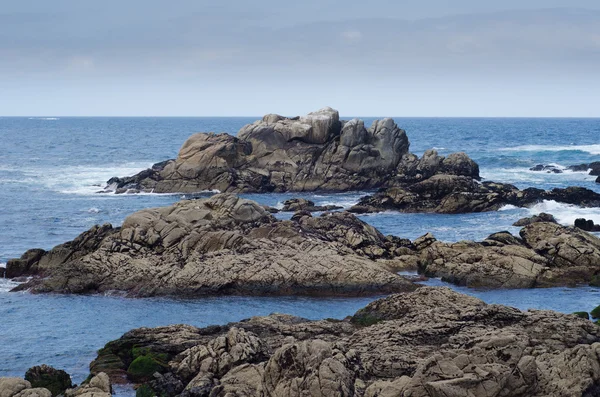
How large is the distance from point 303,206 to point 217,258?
26346mm

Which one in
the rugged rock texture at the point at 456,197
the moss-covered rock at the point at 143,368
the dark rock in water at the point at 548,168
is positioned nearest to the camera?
the moss-covered rock at the point at 143,368

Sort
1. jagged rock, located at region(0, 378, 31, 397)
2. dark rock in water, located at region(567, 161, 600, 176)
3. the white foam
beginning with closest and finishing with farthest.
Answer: jagged rock, located at region(0, 378, 31, 397)
the white foam
dark rock in water, located at region(567, 161, 600, 176)

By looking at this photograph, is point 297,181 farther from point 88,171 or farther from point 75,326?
point 75,326

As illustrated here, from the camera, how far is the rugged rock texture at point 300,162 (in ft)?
276

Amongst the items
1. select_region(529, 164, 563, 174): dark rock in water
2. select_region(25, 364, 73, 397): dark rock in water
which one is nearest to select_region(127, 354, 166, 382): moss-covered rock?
select_region(25, 364, 73, 397): dark rock in water

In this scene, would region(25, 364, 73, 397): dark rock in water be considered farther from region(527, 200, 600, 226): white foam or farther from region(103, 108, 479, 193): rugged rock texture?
region(103, 108, 479, 193): rugged rock texture

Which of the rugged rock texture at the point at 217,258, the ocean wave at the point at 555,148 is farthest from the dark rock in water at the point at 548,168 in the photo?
the rugged rock texture at the point at 217,258

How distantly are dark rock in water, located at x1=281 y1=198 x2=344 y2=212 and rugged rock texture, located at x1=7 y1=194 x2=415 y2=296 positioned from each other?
720 inches

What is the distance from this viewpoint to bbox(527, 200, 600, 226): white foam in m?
63.1

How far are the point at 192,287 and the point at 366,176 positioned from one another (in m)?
44.9

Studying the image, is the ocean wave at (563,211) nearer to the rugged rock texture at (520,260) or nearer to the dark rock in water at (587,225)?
the dark rock in water at (587,225)

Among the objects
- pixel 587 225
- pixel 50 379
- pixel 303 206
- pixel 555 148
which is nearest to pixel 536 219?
pixel 587 225

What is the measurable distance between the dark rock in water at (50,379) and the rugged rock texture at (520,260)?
24.1 meters

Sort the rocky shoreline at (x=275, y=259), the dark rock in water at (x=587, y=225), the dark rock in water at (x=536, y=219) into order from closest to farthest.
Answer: the rocky shoreline at (x=275, y=259), the dark rock in water at (x=587, y=225), the dark rock in water at (x=536, y=219)
